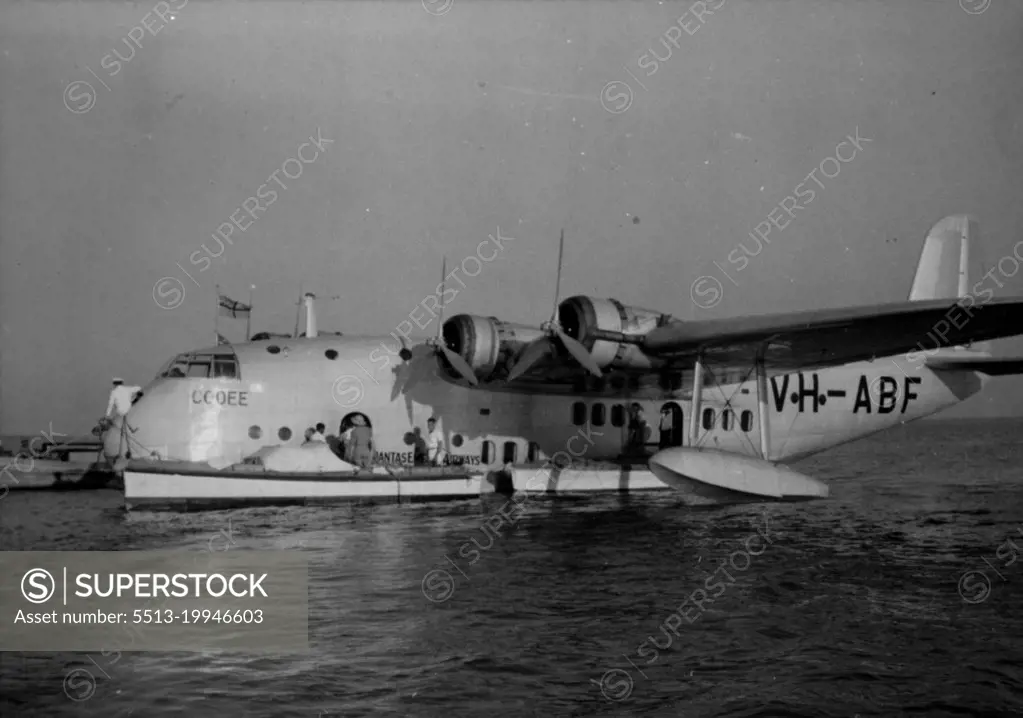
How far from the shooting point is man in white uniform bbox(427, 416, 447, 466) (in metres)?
17.2

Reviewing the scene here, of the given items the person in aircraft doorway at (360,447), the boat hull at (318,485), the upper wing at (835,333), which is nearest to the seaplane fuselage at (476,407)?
the person in aircraft doorway at (360,447)

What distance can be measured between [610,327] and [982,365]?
9462 millimetres

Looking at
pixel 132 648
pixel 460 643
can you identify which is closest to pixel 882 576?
pixel 460 643

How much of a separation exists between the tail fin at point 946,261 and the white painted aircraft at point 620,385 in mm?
29

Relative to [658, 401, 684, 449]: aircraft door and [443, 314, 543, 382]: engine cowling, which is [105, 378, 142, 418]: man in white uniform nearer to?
[443, 314, 543, 382]: engine cowling

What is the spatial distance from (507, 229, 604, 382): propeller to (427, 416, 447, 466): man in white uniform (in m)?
Result: 1.71

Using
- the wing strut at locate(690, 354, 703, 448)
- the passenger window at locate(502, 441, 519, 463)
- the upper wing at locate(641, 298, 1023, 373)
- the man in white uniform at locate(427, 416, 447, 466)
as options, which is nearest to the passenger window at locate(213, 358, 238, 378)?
the man in white uniform at locate(427, 416, 447, 466)

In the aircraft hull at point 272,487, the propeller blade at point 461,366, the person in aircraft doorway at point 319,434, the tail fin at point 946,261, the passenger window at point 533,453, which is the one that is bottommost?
the aircraft hull at point 272,487

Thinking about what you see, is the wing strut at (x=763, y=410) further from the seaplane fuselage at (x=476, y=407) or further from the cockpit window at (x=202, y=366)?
the cockpit window at (x=202, y=366)

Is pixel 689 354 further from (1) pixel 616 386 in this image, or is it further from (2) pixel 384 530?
(2) pixel 384 530

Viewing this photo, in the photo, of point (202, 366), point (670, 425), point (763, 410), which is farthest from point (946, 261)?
point (202, 366)

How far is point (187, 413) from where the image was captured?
52.4ft

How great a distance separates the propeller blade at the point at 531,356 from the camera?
16469 millimetres

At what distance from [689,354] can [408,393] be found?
5.28 meters
